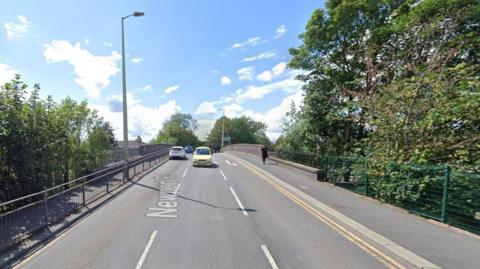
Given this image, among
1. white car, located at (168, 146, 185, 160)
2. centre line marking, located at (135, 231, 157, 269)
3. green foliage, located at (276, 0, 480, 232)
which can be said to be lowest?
centre line marking, located at (135, 231, 157, 269)

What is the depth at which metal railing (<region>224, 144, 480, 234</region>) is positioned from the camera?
8620 millimetres

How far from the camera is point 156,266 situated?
5.73 metres

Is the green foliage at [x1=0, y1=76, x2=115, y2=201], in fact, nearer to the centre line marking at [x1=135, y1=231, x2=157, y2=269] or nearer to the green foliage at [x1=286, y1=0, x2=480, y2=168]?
the centre line marking at [x1=135, y1=231, x2=157, y2=269]

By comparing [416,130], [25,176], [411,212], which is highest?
[416,130]

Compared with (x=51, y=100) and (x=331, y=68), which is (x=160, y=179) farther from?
(x=331, y=68)

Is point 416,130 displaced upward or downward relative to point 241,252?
upward

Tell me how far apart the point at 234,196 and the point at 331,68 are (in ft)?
41.1

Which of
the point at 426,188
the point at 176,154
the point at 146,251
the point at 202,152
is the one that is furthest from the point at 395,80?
the point at 176,154

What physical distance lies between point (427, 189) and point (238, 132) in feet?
327

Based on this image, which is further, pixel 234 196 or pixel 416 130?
pixel 234 196

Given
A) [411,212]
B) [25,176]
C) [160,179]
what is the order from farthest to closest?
[160,179]
[25,176]
[411,212]

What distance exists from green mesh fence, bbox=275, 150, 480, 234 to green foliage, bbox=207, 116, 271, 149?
90993 millimetres

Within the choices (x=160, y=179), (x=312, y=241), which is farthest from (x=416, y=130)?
(x=160, y=179)

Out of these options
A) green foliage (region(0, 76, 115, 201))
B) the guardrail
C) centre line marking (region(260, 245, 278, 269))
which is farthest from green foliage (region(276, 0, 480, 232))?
green foliage (region(0, 76, 115, 201))
